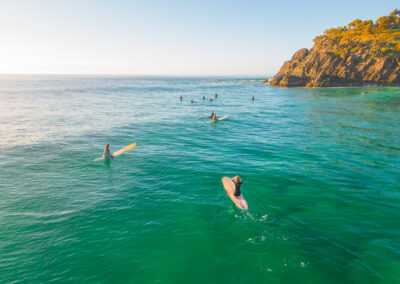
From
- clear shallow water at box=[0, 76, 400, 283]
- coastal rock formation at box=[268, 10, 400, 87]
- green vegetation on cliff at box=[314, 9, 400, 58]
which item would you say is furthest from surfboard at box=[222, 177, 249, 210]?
green vegetation on cliff at box=[314, 9, 400, 58]

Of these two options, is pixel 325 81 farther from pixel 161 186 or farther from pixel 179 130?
pixel 161 186

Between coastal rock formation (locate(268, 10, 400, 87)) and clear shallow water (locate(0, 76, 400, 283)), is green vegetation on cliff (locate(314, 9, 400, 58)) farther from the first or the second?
clear shallow water (locate(0, 76, 400, 283))

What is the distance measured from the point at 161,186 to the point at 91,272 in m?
7.65

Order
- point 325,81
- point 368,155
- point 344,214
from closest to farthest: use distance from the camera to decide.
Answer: point 344,214, point 368,155, point 325,81

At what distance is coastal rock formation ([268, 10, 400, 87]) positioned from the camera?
102 metres

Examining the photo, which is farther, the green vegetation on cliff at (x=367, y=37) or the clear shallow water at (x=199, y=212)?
the green vegetation on cliff at (x=367, y=37)

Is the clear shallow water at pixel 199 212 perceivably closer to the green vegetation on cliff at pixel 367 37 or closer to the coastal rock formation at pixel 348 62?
the coastal rock formation at pixel 348 62

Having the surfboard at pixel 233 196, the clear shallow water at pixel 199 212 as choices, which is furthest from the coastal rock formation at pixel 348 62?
the surfboard at pixel 233 196

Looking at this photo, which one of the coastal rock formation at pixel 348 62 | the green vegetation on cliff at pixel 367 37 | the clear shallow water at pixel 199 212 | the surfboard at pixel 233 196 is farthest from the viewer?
the green vegetation on cliff at pixel 367 37

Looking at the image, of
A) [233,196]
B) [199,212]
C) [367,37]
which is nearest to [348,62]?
[367,37]

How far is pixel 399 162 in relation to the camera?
19.7m

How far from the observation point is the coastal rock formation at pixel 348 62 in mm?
102181

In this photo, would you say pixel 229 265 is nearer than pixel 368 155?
Yes

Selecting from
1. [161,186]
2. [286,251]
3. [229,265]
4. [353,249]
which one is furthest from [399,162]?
[161,186]
